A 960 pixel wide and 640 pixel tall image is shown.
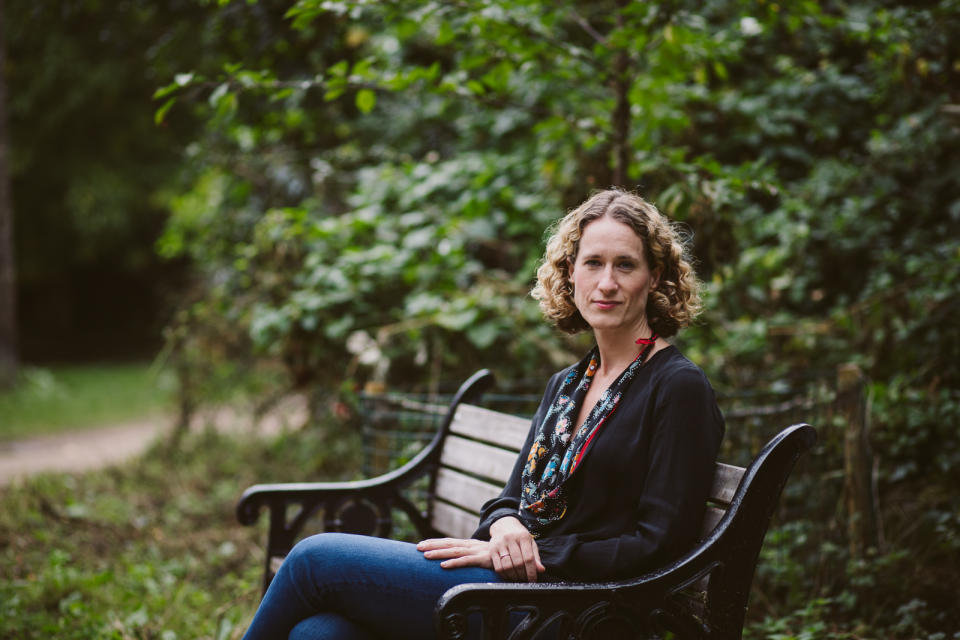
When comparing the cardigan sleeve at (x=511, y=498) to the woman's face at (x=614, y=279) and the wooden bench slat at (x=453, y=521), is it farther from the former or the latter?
the wooden bench slat at (x=453, y=521)

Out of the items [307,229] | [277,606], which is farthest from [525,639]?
[307,229]

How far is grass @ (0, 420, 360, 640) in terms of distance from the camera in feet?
11.5

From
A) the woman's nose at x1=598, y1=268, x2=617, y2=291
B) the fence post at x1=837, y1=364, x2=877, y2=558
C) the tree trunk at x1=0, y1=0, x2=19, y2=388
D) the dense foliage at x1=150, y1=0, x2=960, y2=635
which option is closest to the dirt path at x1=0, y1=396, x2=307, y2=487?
the dense foliage at x1=150, y1=0, x2=960, y2=635

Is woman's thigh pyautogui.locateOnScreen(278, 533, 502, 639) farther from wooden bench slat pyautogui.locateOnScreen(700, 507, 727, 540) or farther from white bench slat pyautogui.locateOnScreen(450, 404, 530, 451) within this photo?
white bench slat pyautogui.locateOnScreen(450, 404, 530, 451)

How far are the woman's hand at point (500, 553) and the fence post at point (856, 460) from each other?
6.59 ft

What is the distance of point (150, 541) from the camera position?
16.2ft

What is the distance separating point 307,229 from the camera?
5414 millimetres

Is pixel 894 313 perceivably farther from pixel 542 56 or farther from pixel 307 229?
pixel 307 229

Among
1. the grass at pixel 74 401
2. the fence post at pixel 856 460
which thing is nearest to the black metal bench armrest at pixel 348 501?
the fence post at pixel 856 460

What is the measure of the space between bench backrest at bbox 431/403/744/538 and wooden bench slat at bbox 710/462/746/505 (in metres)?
0.78

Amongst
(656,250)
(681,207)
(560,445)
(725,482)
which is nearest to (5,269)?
(681,207)

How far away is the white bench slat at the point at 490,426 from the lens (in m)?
2.68

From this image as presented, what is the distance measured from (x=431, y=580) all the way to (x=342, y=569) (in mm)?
242

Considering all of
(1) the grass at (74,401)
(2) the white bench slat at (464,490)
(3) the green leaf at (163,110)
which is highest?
(3) the green leaf at (163,110)
